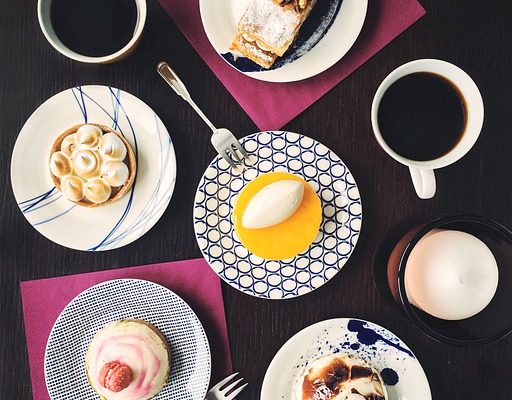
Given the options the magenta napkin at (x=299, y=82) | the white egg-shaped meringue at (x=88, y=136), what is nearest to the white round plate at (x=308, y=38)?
the magenta napkin at (x=299, y=82)

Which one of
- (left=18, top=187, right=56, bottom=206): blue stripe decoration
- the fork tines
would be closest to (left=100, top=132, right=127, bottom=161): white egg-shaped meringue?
(left=18, top=187, right=56, bottom=206): blue stripe decoration

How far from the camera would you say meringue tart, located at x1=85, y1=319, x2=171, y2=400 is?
0.97 meters

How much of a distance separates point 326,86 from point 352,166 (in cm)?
14

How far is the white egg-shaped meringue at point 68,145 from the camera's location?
1006mm

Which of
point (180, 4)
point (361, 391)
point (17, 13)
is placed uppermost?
point (17, 13)

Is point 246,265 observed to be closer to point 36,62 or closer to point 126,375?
point 126,375

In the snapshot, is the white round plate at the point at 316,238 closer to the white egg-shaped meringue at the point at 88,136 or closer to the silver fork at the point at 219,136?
the silver fork at the point at 219,136

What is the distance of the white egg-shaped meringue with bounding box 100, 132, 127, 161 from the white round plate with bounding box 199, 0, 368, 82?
217 millimetres

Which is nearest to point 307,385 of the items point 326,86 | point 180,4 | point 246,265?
point 246,265

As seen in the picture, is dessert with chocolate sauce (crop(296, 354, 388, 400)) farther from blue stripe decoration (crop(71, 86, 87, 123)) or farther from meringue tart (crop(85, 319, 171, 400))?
blue stripe decoration (crop(71, 86, 87, 123))

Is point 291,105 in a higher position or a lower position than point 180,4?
lower

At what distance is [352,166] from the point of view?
3.44 feet

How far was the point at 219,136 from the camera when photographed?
1.01 m

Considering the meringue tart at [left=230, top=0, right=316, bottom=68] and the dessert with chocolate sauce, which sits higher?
the meringue tart at [left=230, top=0, right=316, bottom=68]
